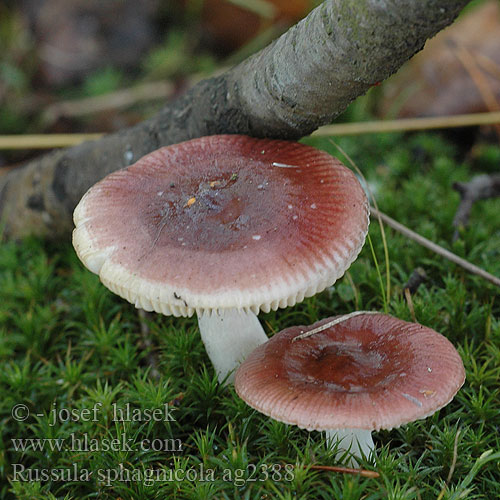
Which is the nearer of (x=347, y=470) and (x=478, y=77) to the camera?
(x=347, y=470)

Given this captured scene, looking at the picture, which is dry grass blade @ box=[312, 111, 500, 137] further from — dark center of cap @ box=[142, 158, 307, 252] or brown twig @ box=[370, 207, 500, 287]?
dark center of cap @ box=[142, 158, 307, 252]

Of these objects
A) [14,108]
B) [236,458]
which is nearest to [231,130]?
[236,458]

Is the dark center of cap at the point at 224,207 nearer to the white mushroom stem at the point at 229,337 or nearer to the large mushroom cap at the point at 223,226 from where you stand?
the large mushroom cap at the point at 223,226

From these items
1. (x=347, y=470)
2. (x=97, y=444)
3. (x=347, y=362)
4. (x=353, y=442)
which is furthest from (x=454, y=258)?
(x=97, y=444)

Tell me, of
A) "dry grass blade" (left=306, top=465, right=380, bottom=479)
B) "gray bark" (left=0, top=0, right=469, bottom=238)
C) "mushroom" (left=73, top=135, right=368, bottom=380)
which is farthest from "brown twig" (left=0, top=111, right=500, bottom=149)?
"dry grass blade" (left=306, top=465, right=380, bottom=479)

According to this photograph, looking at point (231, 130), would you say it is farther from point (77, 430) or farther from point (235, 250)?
point (77, 430)

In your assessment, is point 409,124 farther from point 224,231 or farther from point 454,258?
point 224,231

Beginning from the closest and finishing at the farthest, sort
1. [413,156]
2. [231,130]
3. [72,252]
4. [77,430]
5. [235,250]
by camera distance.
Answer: [235,250]
[77,430]
[231,130]
[72,252]
[413,156]
